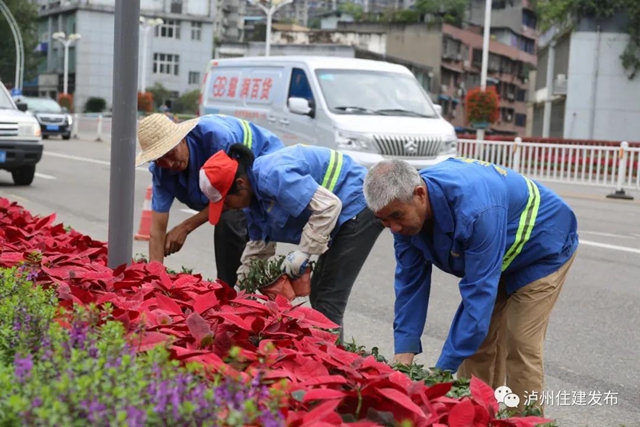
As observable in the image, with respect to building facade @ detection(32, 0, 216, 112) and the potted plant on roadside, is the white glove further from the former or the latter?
building facade @ detection(32, 0, 216, 112)

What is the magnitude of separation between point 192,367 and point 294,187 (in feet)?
8.02

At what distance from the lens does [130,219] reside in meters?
4.79

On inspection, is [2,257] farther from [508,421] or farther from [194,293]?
[508,421]

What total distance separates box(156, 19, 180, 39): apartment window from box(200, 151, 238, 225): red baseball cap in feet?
283

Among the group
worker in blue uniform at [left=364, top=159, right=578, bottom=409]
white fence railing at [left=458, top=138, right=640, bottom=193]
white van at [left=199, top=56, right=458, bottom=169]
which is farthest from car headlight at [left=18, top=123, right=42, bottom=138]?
worker in blue uniform at [left=364, top=159, right=578, bottom=409]

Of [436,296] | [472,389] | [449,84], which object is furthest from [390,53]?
[472,389]

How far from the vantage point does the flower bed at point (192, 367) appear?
2.04m

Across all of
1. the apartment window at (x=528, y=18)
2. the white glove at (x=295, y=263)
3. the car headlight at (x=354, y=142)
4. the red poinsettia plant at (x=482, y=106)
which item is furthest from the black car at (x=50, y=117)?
the apartment window at (x=528, y=18)

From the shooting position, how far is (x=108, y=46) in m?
88.1

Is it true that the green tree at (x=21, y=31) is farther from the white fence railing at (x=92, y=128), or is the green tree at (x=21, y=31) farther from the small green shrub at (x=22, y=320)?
the small green shrub at (x=22, y=320)

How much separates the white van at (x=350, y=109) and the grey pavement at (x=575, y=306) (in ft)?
6.07

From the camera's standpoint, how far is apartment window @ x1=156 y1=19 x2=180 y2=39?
88.9 metres

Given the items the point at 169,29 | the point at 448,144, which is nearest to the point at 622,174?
the point at 448,144

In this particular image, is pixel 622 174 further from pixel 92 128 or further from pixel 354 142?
pixel 92 128
